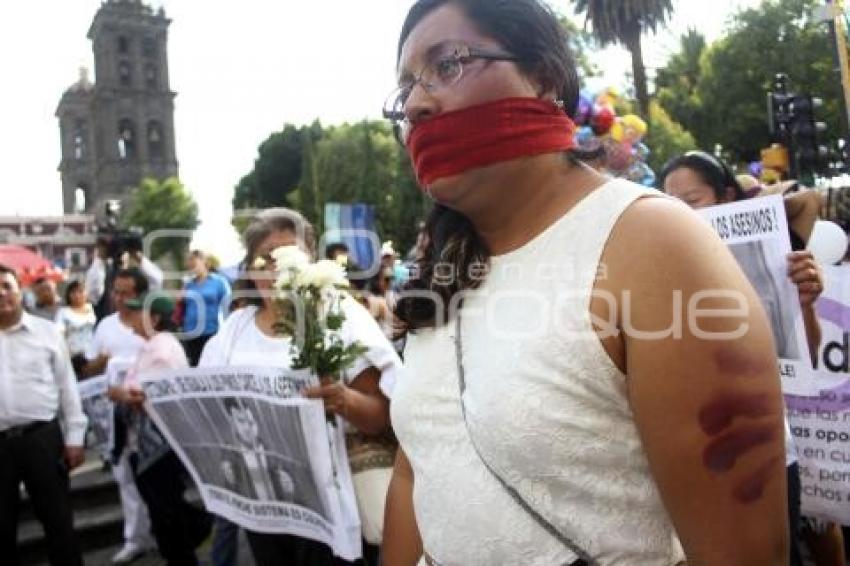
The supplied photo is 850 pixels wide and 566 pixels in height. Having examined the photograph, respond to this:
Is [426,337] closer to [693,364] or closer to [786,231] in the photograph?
[693,364]

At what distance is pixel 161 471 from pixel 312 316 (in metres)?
2.47

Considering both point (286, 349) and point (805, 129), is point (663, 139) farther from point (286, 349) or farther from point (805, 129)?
point (286, 349)

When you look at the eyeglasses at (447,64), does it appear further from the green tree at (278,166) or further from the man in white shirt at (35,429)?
the green tree at (278,166)

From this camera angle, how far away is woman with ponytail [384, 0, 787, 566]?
3.52ft

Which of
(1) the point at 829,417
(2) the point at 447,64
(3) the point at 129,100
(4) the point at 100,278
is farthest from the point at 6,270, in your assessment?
(3) the point at 129,100

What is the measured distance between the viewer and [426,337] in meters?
1.46

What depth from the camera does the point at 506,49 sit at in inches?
51.0

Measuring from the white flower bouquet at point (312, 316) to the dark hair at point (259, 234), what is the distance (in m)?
0.50

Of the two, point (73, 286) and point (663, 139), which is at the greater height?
point (663, 139)

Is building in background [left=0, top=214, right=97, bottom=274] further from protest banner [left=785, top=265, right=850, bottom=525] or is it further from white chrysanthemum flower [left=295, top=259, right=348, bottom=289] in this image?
protest banner [left=785, top=265, right=850, bottom=525]

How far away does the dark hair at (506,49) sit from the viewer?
1.30 m

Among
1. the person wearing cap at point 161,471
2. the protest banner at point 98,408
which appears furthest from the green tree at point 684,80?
the person wearing cap at point 161,471

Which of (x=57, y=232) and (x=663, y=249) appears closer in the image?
(x=663, y=249)

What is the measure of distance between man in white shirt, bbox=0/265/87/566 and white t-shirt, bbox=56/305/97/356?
Result: 11.9ft
